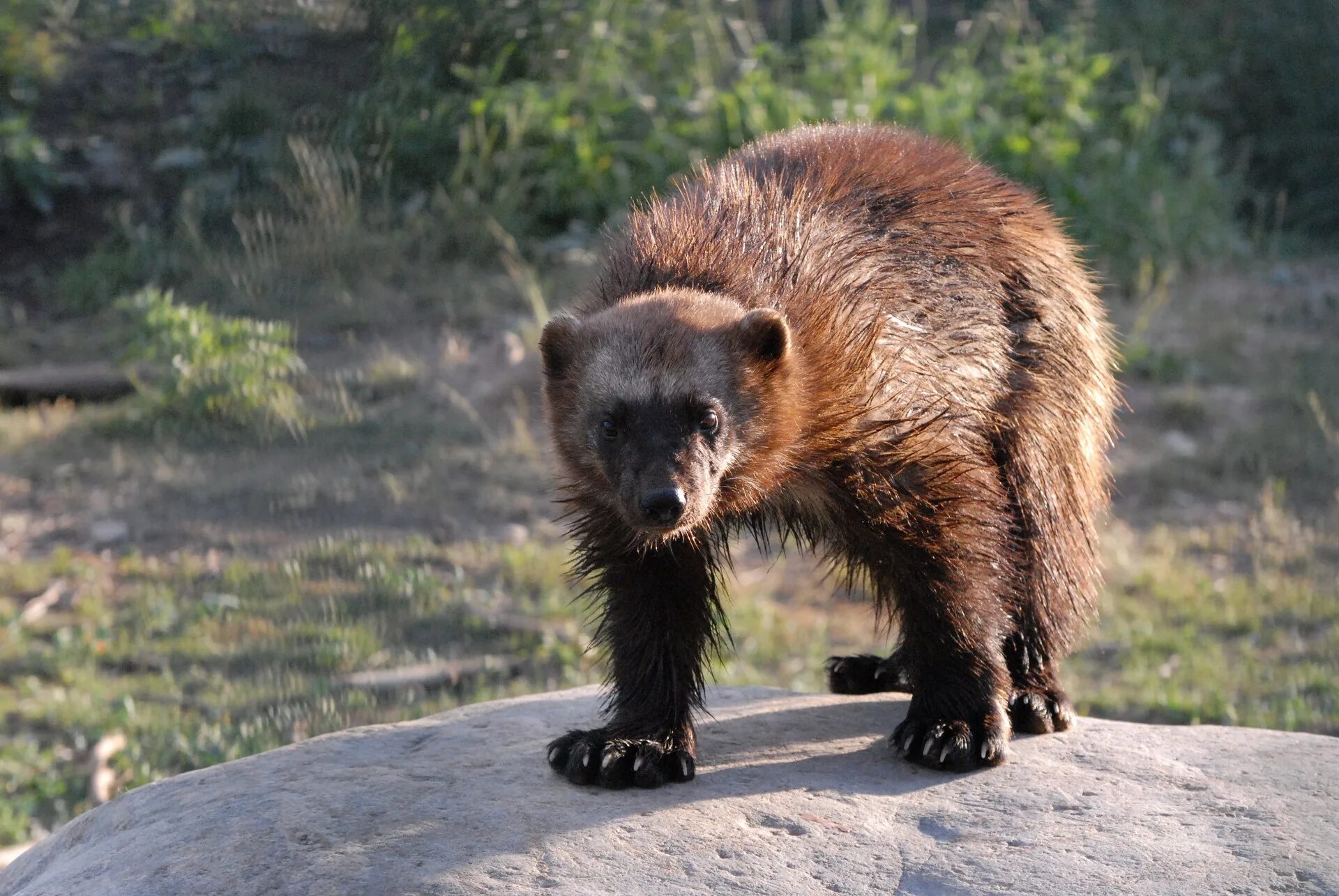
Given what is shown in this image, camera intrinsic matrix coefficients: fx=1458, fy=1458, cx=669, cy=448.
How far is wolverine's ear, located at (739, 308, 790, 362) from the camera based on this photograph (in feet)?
11.3

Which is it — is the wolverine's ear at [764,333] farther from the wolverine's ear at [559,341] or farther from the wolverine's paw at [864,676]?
the wolverine's paw at [864,676]

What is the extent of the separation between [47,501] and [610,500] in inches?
182

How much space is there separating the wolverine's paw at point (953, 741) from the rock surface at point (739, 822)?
4 centimetres

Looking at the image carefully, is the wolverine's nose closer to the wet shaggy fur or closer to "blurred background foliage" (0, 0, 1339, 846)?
the wet shaggy fur

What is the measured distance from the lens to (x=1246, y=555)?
7.26 m

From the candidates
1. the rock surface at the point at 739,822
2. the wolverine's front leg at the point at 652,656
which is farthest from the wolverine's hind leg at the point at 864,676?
the wolverine's front leg at the point at 652,656

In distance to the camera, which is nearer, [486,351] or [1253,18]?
[486,351]

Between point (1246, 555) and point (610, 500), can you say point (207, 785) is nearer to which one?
point (610, 500)

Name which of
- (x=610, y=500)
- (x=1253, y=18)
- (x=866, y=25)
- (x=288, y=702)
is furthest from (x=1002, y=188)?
(x=1253, y=18)

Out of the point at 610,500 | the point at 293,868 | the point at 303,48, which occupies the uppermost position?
the point at 303,48

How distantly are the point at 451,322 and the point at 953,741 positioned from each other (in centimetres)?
513

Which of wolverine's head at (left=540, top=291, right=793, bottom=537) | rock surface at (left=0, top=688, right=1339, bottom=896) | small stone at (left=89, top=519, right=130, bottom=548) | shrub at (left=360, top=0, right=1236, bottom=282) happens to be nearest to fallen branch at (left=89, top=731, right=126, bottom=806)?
rock surface at (left=0, top=688, right=1339, bottom=896)

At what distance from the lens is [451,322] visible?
8133mm

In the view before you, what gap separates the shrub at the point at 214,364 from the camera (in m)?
4.68
